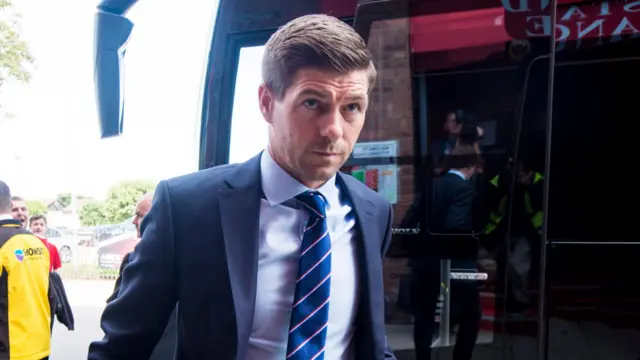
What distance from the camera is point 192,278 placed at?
3.63 ft

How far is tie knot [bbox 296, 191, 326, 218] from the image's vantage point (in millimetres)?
1193

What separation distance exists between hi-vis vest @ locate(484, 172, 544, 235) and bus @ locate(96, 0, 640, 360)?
0.01 m

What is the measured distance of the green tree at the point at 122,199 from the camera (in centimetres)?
1761

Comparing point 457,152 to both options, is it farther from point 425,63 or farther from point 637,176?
point 637,176

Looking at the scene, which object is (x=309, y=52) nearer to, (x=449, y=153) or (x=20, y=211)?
(x=449, y=153)

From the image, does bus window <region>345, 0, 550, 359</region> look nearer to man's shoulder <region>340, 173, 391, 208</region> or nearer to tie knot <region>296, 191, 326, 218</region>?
man's shoulder <region>340, 173, 391, 208</region>

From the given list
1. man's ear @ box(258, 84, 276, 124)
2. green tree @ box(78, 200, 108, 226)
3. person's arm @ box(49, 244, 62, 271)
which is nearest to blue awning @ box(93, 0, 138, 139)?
man's ear @ box(258, 84, 276, 124)

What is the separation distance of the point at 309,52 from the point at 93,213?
18.8 meters

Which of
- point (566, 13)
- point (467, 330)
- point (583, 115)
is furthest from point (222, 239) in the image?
point (566, 13)

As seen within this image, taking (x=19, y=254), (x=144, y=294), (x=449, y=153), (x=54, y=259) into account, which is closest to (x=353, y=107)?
(x=144, y=294)

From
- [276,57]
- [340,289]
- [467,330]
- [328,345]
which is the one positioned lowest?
[467,330]

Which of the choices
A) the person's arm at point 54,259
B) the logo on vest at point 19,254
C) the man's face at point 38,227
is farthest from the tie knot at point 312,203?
the man's face at point 38,227

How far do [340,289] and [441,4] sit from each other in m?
1.93

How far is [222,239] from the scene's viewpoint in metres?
1.13
